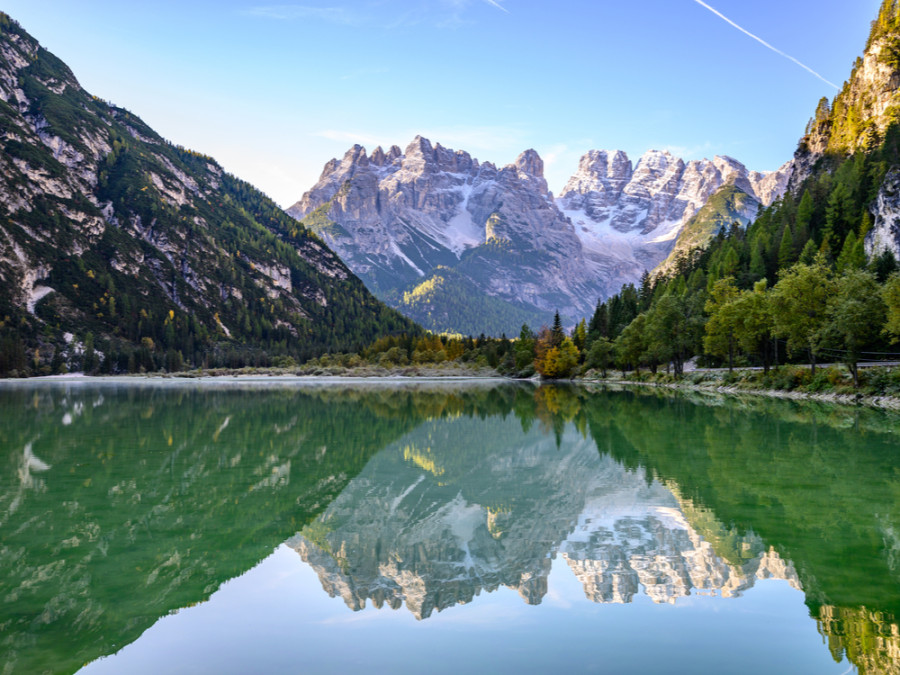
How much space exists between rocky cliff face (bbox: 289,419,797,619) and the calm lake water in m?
0.06

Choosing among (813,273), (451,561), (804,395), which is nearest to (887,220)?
(813,273)

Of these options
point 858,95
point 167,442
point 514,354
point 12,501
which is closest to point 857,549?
point 12,501

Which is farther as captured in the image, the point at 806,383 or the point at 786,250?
the point at 786,250

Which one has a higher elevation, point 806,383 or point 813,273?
point 813,273

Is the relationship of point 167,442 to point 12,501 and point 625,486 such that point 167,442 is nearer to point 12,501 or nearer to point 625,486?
point 12,501

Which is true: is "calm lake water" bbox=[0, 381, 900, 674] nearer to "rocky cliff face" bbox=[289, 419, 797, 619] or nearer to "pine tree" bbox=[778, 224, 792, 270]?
"rocky cliff face" bbox=[289, 419, 797, 619]

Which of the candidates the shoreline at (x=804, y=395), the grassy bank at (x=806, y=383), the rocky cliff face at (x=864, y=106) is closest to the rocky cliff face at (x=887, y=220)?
the grassy bank at (x=806, y=383)

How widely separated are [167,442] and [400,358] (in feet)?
415

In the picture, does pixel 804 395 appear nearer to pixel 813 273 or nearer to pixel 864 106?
pixel 813 273

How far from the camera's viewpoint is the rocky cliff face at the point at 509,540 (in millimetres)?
9602

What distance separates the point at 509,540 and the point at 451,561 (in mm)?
1576

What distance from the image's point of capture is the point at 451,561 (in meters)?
10.9

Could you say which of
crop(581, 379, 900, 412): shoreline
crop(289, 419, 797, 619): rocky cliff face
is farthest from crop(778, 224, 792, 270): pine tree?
crop(289, 419, 797, 619): rocky cliff face

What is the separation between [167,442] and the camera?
25375mm
